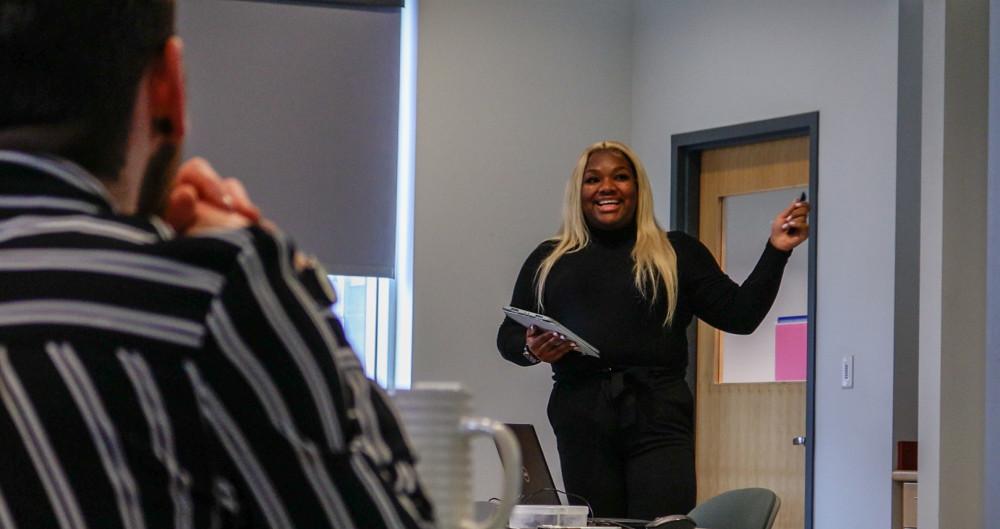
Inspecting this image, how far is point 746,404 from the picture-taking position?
5.84 meters

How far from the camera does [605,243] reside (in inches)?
147

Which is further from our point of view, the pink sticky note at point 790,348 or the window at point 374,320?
the window at point 374,320

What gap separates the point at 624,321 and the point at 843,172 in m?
2.21

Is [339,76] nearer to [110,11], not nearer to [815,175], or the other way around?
[815,175]

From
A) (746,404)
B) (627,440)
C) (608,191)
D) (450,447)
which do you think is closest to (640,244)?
(608,191)

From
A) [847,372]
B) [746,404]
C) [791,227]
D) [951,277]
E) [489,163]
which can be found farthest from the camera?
[489,163]

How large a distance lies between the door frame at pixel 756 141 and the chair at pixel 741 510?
99.9 inches

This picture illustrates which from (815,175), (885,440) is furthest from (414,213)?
(885,440)

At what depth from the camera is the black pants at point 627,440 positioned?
3.44 metres

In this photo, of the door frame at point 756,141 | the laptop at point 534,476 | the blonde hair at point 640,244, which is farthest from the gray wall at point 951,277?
the laptop at point 534,476

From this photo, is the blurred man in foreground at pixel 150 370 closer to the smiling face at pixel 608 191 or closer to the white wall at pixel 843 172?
the smiling face at pixel 608 191

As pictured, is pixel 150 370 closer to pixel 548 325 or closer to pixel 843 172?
pixel 548 325

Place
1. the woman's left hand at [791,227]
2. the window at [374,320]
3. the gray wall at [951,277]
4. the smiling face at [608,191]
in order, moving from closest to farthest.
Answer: the woman's left hand at [791,227] → the smiling face at [608,191] → the gray wall at [951,277] → the window at [374,320]

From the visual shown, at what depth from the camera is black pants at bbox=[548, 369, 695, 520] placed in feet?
11.3
